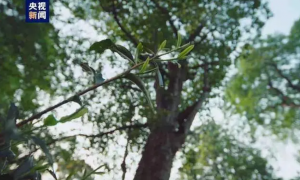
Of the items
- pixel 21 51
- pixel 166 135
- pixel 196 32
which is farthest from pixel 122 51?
pixel 196 32

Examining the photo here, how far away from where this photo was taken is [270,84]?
11.3 meters

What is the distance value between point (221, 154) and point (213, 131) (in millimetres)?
1342

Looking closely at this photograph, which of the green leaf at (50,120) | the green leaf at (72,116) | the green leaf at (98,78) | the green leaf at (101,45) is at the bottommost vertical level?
the green leaf at (50,120)

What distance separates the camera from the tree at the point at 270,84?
1085 centimetres

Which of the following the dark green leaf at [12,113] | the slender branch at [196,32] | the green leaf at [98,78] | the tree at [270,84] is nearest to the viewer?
the dark green leaf at [12,113]

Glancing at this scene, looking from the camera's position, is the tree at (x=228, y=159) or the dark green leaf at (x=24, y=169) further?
Answer: the tree at (x=228, y=159)

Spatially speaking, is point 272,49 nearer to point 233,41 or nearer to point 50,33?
point 233,41

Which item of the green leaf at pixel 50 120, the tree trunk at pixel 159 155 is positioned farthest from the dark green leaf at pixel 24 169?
the tree trunk at pixel 159 155

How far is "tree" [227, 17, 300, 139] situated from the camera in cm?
1085

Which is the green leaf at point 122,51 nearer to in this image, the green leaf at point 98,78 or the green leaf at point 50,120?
the green leaf at point 98,78

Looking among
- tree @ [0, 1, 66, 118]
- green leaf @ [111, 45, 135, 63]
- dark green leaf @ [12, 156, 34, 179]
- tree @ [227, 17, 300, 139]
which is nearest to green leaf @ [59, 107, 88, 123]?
dark green leaf @ [12, 156, 34, 179]

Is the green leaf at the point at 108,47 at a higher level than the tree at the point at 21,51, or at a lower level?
lower

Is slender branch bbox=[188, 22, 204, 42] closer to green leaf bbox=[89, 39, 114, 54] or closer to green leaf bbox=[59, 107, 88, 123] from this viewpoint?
green leaf bbox=[89, 39, 114, 54]

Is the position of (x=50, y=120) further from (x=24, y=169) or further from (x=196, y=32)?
(x=196, y=32)
